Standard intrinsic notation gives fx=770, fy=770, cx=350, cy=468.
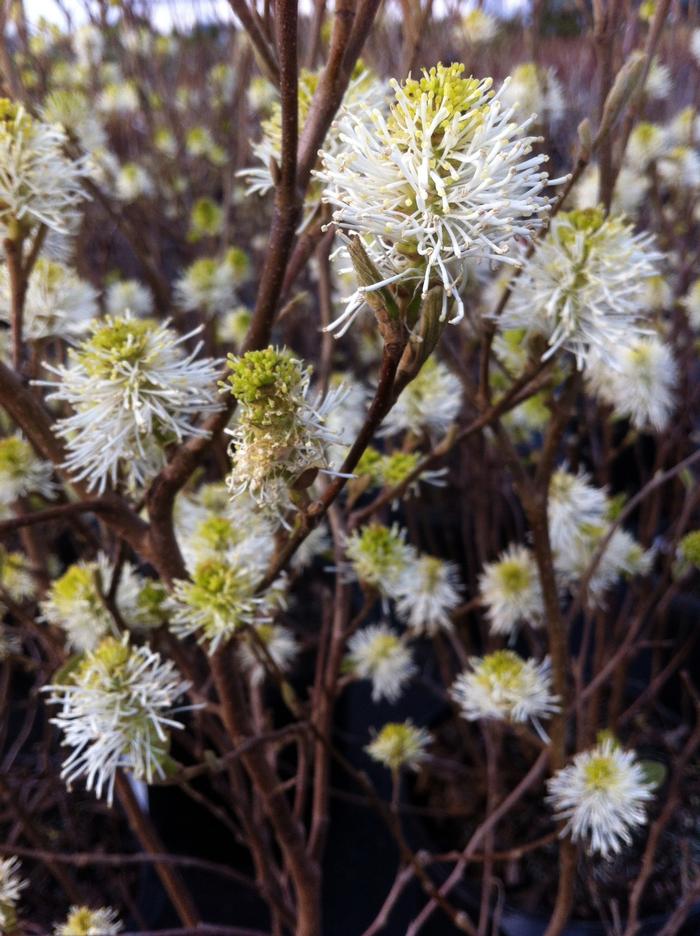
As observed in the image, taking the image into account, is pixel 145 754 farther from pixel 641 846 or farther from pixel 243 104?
pixel 243 104

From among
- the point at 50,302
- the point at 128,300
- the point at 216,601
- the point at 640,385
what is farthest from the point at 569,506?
the point at 128,300

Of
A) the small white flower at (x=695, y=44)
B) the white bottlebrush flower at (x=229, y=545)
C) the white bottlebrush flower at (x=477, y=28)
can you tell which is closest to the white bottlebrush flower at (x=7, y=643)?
the white bottlebrush flower at (x=229, y=545)

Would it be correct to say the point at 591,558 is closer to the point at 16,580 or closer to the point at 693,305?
the point at 693,305

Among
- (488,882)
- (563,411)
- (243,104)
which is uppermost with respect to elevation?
(243,104)

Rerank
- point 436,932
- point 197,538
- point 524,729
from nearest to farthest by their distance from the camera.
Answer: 1. point 197,538
2. point 524,729
3. point 436,932

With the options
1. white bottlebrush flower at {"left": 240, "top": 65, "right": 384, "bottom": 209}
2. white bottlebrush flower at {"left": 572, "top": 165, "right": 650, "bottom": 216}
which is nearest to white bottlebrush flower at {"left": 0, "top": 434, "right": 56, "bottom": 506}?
white bottlebrush flower at {"left": 240, "top": 65, "right": 384, "bottom": 209}

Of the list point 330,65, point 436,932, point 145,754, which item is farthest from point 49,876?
point 330,65
